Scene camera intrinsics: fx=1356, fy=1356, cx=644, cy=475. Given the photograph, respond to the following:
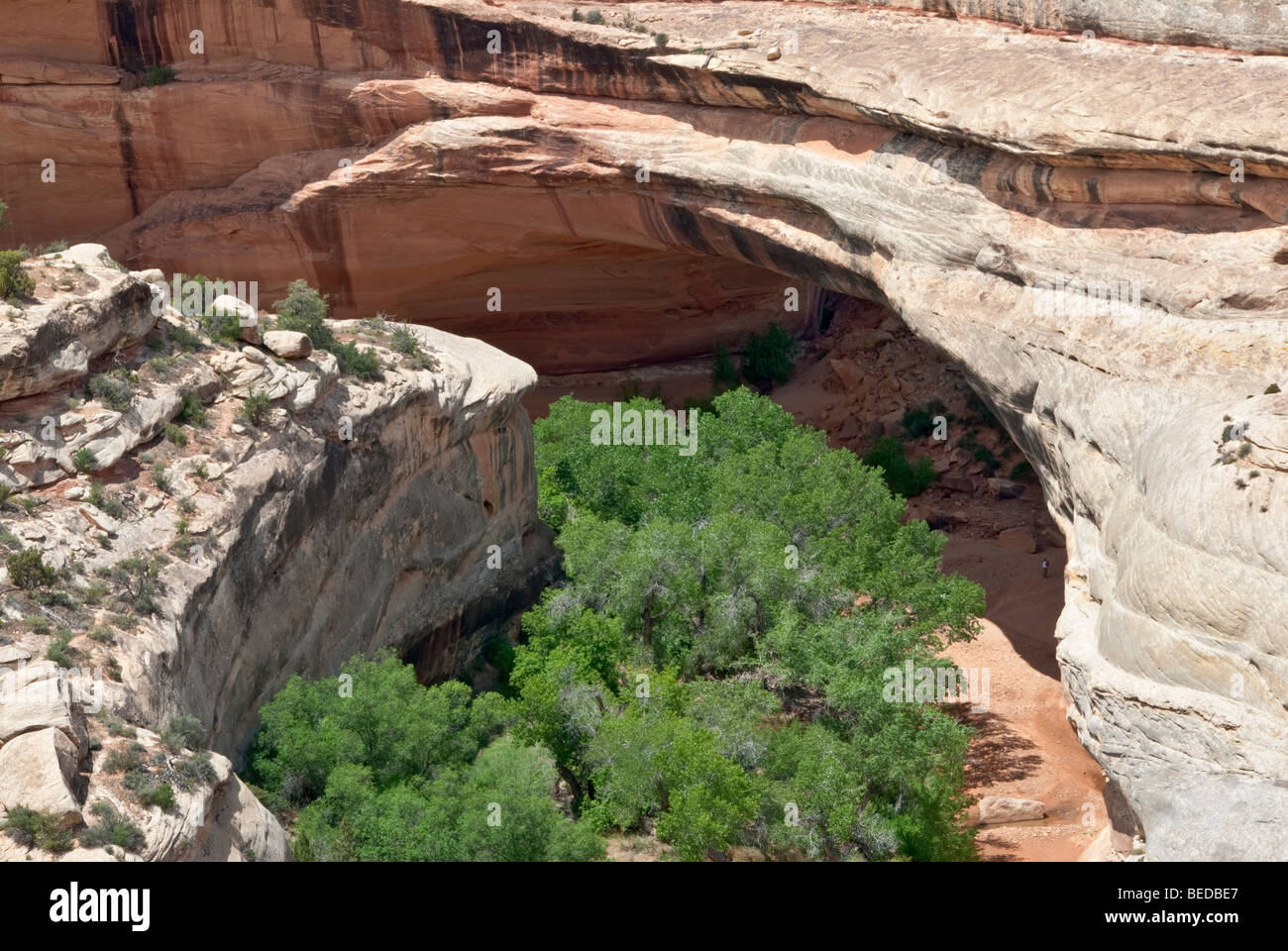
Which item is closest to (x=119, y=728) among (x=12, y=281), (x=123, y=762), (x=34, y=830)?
(x=123, y=762)

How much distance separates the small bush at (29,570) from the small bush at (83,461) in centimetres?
181

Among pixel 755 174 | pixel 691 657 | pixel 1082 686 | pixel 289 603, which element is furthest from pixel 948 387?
pixel 289 603

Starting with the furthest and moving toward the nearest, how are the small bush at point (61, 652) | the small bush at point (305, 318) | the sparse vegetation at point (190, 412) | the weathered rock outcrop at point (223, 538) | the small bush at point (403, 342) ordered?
the small bush at point (403, 342) < the small bush at point (305, 318) < the sparse vegetation at point (190, 412) < the small bush at point (61, 652) < the weathered rock outcrop at point (223, 538)

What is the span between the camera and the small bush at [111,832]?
1266cm

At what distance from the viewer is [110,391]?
1831 cm

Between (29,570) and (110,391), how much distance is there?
11.1 feet

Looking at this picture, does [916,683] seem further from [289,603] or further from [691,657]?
[289,603]

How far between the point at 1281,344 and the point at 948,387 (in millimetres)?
16883

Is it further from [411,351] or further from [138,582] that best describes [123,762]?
[411,351]

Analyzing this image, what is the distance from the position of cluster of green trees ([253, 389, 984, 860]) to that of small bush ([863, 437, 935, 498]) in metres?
5.33

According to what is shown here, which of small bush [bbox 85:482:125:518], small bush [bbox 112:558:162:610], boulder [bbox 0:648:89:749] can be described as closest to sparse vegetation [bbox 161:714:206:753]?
boulder [bbox 0:648:89:749]

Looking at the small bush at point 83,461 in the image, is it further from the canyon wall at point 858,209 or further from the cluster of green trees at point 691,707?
the cluster of green trees at point 691,707

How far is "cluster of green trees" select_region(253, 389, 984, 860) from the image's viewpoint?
1819cm

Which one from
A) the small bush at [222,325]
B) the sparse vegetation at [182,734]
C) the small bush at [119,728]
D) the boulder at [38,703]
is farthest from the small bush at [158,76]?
the small bush at [119,728]
